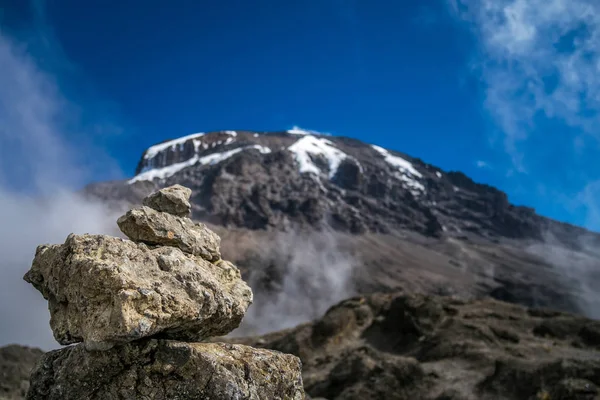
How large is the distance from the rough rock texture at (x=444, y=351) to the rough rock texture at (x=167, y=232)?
23852mm

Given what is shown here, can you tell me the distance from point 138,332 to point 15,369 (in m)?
51.8

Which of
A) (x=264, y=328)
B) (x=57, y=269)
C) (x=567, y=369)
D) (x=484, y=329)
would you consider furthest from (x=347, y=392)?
(x=264, y=328)

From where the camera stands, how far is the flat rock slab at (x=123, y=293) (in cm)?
709

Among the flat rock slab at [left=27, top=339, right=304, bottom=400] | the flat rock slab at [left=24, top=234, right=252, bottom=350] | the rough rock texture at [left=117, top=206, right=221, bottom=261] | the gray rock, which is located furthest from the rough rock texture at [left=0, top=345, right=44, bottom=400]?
the flat rock slab at [left=27, top=339, right=304, bottom=400]

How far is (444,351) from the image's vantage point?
130ft

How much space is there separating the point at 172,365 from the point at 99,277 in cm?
204

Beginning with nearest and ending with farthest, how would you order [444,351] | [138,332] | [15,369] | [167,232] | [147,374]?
[138,332], [147,374], [167,232], [444,351], [15,369]

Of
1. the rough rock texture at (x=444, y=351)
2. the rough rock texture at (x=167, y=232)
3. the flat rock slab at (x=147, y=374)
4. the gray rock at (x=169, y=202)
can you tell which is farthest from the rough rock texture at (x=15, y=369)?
the flat rock slab at (x=147, y=374)

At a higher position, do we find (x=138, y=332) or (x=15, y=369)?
(x=15, y=369)

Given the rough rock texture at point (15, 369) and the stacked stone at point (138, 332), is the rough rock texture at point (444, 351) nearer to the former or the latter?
the stacked stone at point (138, 332)

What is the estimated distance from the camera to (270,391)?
26.8 feet

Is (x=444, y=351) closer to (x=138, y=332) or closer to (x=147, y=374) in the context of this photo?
(x=147, y=374)

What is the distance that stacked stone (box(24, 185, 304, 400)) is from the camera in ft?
23.8

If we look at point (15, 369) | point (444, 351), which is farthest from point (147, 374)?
point (15, 369)
